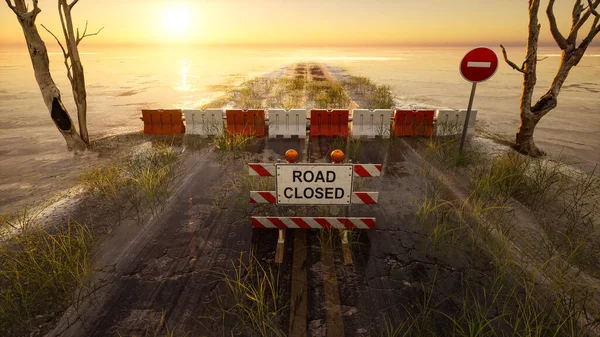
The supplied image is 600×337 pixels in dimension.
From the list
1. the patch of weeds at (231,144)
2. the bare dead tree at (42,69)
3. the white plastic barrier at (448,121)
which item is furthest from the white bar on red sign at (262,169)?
the white plastic barrier at (448,121)

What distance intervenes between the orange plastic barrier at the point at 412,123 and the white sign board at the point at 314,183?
6.70m

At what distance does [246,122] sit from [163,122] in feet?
9.67

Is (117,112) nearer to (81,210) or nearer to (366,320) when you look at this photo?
(81,210)

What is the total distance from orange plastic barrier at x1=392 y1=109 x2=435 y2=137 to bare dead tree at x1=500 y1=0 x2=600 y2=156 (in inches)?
101

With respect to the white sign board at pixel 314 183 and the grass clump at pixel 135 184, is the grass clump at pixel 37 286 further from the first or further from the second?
the white sign board at pixel 314 183

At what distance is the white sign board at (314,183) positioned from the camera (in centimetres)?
413

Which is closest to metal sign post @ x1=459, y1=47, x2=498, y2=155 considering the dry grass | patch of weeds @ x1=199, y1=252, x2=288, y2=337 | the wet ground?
the dry grass

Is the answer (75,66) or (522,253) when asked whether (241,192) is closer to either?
(522,253)

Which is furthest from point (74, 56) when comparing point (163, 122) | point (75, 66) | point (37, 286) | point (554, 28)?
point (554, 28)

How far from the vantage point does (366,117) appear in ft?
33.2

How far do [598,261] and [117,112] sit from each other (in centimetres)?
1772

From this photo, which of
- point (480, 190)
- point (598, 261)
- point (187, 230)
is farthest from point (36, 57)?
point (598, 261)

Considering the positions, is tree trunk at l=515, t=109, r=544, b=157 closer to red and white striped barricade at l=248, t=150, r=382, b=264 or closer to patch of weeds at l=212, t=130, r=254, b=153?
red and white striped barricade at l=248, t=150, r=382, b=264

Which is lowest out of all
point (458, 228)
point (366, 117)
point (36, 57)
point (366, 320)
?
point (366, 320)
